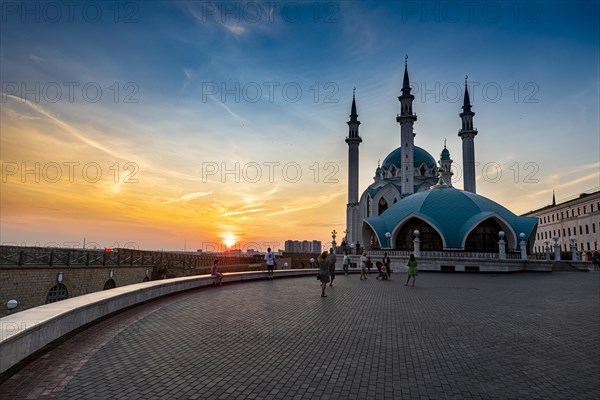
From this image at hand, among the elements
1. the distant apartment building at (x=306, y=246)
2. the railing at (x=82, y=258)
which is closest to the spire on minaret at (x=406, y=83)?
the railing at (x=82, y=258)

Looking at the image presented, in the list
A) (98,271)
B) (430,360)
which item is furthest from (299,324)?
(98,271)

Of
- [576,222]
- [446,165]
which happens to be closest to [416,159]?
[446,165]

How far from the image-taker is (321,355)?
616 centimetres

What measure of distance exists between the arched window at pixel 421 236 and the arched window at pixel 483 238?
306cm

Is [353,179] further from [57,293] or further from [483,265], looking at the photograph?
[57,293]

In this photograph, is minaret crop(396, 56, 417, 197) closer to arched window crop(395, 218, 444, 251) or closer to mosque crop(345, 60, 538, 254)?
mosque crop(345, 60, 538, 254)

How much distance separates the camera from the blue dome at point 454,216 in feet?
126

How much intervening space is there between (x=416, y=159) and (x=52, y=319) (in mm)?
68278

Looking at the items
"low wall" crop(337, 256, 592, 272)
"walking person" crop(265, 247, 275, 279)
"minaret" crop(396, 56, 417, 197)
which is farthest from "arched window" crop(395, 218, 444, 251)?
"walking person" crop(265, 247, 275, 279)

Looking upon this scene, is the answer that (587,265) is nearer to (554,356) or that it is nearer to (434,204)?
(434,204)

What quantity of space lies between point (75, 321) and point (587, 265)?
38.4m

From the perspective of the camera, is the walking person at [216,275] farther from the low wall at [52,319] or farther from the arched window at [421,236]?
the arched window at [421,236]

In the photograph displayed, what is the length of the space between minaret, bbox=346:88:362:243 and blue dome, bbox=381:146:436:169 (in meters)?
9.65

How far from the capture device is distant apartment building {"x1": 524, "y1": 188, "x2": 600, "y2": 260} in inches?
2325
